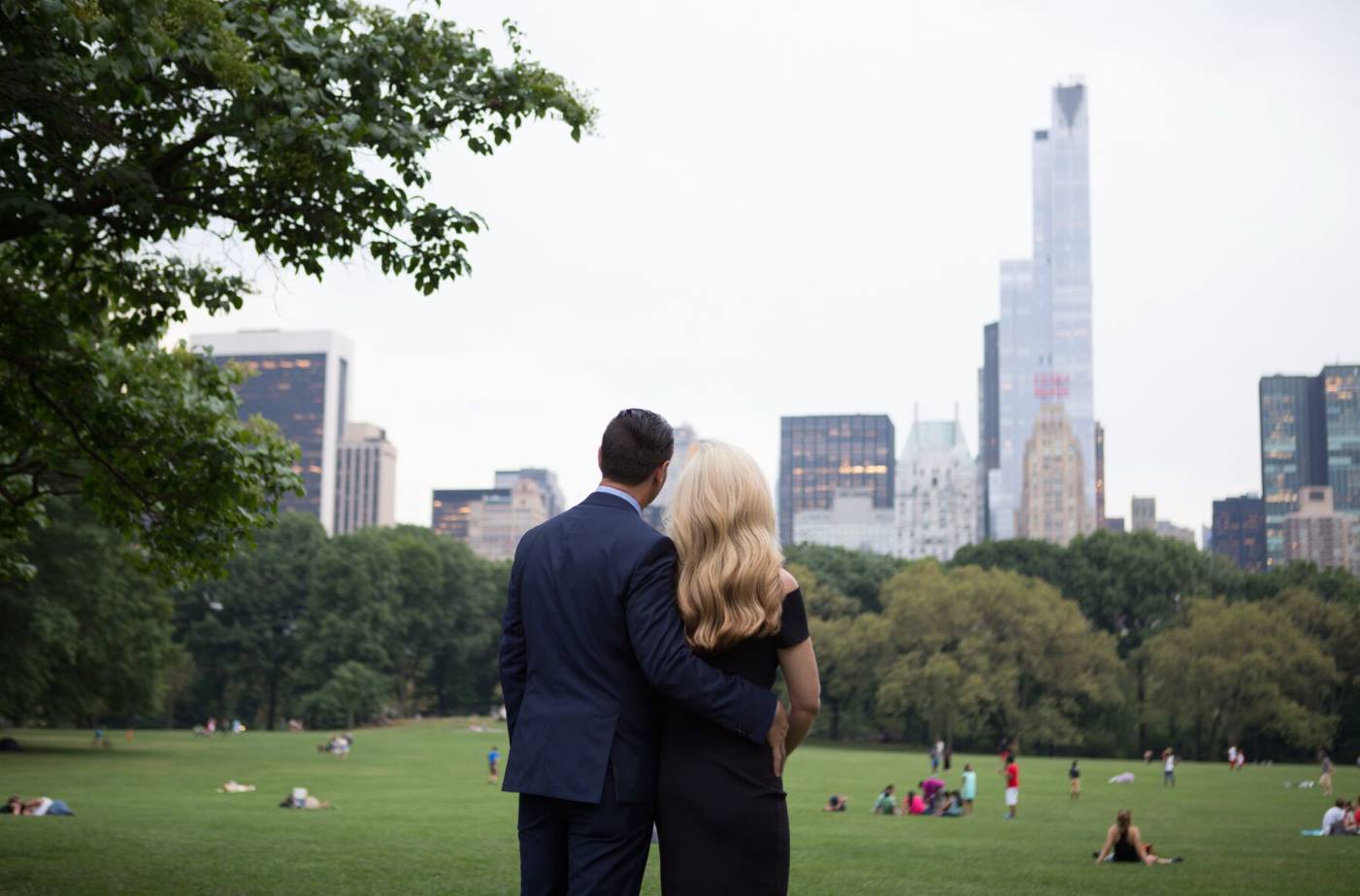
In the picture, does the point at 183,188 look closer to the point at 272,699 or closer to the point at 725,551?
the point at 725,551

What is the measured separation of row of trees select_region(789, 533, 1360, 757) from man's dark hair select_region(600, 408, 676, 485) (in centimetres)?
6258

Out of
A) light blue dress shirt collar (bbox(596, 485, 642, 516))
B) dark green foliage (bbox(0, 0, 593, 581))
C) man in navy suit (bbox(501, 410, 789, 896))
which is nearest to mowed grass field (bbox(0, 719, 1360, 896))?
dark green foliage (bbox(0, 0, 593, 581))

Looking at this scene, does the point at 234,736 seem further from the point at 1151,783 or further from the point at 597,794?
the point at 597,794

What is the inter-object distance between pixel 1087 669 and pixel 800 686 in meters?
68.2

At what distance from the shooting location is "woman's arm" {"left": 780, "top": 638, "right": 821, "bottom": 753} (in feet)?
15.0

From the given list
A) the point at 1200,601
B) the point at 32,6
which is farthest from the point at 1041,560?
the point at 32,6

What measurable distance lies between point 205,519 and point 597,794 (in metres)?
10.8

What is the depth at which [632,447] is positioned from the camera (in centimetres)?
483

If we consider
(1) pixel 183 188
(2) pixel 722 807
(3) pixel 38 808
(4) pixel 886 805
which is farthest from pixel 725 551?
(4) pixel 886 805

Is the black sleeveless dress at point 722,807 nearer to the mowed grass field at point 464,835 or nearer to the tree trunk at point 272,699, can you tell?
the mowed grass field at point 464,835

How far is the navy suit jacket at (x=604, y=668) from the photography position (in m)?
4.36

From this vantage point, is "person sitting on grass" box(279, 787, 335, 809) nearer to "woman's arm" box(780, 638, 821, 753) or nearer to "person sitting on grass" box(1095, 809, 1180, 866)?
"person sitting on grass" box(1095, 809, 1180, 866)

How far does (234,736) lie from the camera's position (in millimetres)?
67562

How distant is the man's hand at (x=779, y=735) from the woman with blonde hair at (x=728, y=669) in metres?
0.03
